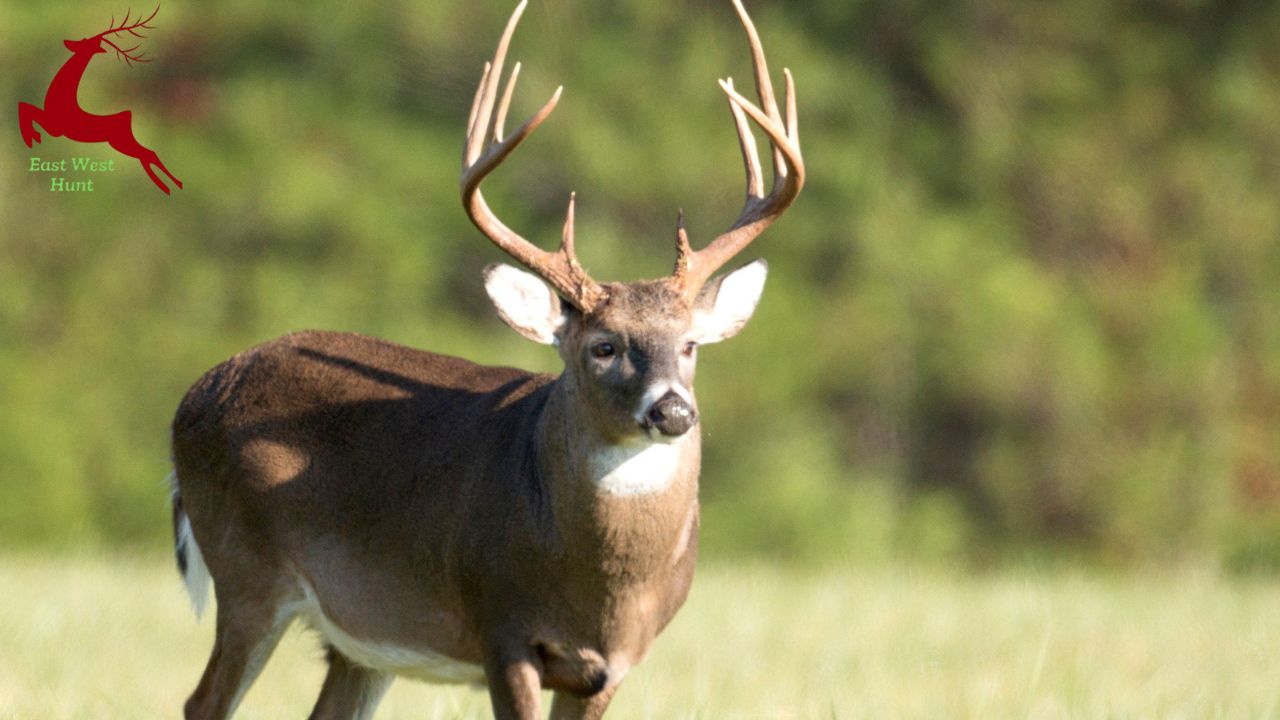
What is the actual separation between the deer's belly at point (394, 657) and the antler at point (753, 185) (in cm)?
117

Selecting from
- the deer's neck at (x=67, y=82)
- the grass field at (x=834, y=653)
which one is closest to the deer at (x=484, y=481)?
the grass field at (x=834, y=653)

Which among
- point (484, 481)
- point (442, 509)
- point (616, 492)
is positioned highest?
point (616, 492)

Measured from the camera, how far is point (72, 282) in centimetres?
2002

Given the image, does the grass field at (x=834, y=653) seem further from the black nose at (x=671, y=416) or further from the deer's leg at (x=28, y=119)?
the deer's leg at (x=28, y=119)

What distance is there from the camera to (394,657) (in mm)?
5707

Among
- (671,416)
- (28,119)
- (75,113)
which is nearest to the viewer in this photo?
(671,416)

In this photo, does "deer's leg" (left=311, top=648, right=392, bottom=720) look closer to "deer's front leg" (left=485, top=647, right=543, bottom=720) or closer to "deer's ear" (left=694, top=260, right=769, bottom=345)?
"deer's front leg" (left=485, top=647, right=543, bottom=720)

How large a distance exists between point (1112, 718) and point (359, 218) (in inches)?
573

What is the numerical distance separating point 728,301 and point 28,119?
50.9ft

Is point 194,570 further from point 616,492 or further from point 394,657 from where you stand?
point 616,492

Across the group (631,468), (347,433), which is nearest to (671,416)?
(631,468)

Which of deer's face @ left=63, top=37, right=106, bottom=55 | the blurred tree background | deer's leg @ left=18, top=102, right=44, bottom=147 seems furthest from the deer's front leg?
deer's leg @ left=18, top=102, right=44, bottom=147

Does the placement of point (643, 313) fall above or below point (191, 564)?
above

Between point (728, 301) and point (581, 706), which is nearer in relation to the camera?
point (581, 706)
